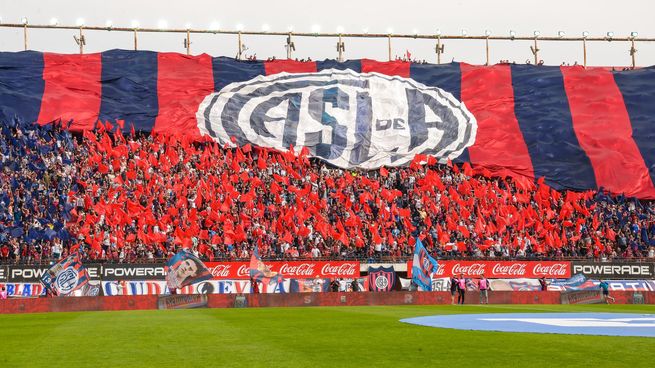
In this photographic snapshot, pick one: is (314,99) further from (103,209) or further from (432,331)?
(432,331)

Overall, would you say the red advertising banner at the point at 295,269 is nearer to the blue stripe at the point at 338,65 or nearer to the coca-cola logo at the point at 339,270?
the coca-cola logo at the point at 339,270

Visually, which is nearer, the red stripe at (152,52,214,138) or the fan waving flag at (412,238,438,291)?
the fan waving flag at (412,238,438,291)

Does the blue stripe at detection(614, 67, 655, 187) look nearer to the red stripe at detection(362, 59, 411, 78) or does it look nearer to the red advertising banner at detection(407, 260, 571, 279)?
the red advertising banner at detection(407, 260, 571, 279)

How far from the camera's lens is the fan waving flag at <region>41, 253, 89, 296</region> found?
41156 mm

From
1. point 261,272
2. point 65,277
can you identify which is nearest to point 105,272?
point 65,277

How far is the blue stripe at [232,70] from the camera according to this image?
218ft

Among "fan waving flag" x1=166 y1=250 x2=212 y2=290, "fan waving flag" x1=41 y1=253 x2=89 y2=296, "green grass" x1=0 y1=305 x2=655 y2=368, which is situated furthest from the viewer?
"fan waving flag" x1=166 y1=250 x2=212 y2=290

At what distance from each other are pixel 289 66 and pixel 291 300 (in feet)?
96.7

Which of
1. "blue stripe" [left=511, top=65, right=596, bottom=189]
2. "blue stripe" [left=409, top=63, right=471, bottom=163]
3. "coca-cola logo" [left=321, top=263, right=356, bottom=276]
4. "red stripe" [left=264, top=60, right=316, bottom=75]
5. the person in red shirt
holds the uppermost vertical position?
"red stripe" [left=264, top=60, right=316, bottom=75]

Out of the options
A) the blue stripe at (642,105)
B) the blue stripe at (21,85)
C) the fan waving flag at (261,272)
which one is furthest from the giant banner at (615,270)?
the blue stripe at (21,85)

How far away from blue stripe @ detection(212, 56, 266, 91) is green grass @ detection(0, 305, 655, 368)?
141ft

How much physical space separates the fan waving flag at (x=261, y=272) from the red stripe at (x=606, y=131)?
82.9ft

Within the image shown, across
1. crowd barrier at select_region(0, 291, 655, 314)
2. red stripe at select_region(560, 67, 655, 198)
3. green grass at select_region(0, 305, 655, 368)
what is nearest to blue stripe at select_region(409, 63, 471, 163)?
red stripe at select_region(560, 67, 655, 198)

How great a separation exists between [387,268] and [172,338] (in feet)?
104
